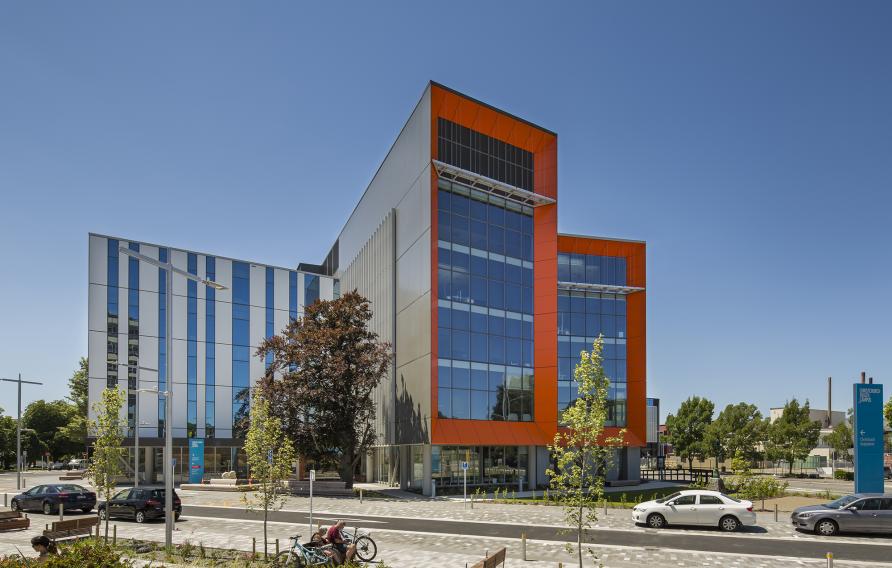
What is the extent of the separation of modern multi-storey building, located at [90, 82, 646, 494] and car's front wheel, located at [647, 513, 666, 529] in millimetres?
16738

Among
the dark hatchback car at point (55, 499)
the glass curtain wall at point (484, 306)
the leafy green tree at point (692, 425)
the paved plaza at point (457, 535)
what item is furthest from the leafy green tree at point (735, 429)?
the dark hatchback car at point (55, 499)

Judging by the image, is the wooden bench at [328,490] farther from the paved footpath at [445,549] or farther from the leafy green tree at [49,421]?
the leafy green tree at [49,421]

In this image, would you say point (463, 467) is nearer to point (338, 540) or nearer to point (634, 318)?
point (338, 540)

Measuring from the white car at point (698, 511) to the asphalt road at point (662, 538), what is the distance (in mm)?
608

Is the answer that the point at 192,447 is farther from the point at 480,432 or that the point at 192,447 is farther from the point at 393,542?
the point at 393,542

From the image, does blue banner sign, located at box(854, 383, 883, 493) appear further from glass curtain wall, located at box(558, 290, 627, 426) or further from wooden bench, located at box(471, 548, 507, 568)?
wooden bench, located at box(471, 548, 507, 568)

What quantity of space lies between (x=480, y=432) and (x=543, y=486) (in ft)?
23.0

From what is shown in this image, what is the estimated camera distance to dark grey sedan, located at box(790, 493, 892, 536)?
82.2 ft

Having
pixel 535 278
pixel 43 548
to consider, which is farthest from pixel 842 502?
pixel 535 278

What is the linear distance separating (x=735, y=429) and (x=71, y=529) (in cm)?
5704

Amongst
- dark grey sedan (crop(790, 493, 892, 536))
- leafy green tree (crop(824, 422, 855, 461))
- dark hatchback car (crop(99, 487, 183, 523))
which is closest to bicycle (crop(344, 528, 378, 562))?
dark hatchback car (crop(99, 487, 183, 523))

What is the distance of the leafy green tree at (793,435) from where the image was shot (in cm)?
6725

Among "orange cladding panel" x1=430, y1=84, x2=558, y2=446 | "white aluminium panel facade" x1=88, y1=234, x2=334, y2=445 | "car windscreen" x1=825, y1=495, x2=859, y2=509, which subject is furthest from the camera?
"white aluminium panel facade" x1=88, y1=234, x2=334, y2=445

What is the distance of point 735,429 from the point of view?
64.6 metres
